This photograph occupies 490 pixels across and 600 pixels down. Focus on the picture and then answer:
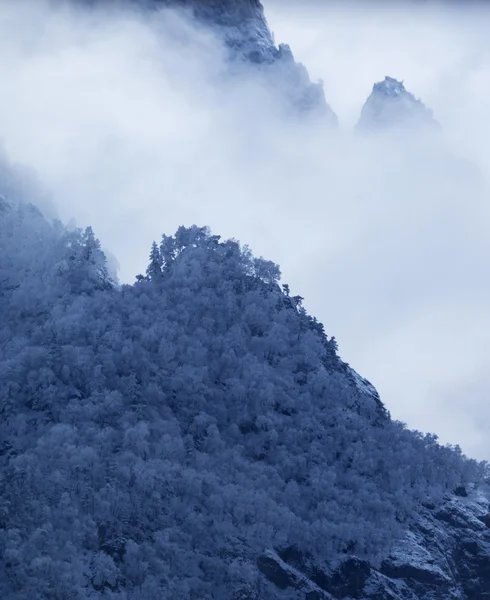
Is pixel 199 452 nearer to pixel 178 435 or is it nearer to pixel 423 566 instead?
pixel 178 435

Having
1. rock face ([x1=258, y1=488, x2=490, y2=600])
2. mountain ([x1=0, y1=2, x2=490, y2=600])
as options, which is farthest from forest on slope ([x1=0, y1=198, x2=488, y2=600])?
rock face ([x1=258, y1=488, x2=490, y2=600])

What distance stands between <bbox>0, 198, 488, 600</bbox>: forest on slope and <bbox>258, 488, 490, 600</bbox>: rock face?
61.2 inches

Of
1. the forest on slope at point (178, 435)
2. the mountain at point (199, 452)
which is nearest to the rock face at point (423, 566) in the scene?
the mountain at point (199, 452)

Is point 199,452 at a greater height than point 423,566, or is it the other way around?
point 423,566

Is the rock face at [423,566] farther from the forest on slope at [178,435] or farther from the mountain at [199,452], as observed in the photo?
the forest on slope at [178,435]

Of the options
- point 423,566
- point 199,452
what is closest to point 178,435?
point 199,452

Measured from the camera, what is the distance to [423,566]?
103062 mm

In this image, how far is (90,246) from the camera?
395 ft

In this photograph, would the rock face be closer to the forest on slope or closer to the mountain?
the mountain

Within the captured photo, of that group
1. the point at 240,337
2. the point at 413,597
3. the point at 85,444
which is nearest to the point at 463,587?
the point at 413,597

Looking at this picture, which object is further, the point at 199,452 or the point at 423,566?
the point at 423,566

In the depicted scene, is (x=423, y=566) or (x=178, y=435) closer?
(x=178, y=435)

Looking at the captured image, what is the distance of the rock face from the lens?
9462cm

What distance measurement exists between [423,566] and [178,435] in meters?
29.5
